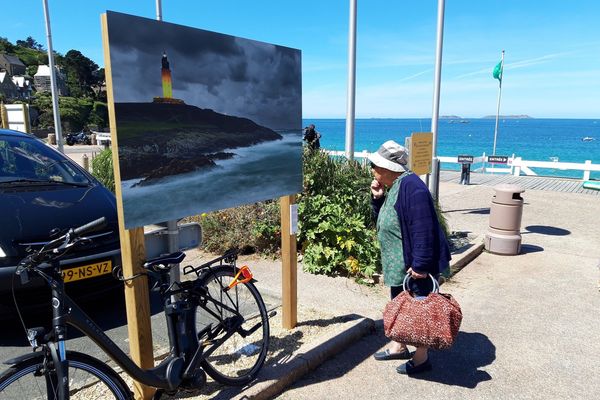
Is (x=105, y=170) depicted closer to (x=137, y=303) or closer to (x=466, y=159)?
(x=137, y=303)

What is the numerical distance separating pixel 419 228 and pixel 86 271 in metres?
2.77

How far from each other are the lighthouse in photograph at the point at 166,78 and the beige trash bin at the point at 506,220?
18.9 ft

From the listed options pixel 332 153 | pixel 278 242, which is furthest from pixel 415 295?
pixel 332 153

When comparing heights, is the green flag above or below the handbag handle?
above

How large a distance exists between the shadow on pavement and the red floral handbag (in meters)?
0.52

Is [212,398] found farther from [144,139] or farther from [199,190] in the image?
[144,139]

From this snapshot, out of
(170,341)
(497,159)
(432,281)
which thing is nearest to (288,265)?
(432,281)

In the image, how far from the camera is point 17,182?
4309 mm

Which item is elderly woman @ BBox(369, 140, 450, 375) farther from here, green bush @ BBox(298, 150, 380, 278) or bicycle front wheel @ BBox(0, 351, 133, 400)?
bicycle front wheel @ BBox(0, 351, 133, 400)

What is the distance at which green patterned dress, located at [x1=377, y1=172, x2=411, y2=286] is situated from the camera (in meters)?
3.39

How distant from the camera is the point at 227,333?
3.18m

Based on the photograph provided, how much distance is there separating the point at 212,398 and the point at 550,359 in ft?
9.43

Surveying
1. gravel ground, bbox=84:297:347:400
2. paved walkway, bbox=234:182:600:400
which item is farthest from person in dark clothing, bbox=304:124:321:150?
gravel ground, bbox=84:297:347:400

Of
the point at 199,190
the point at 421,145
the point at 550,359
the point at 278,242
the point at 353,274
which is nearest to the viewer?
the point at 199,190
